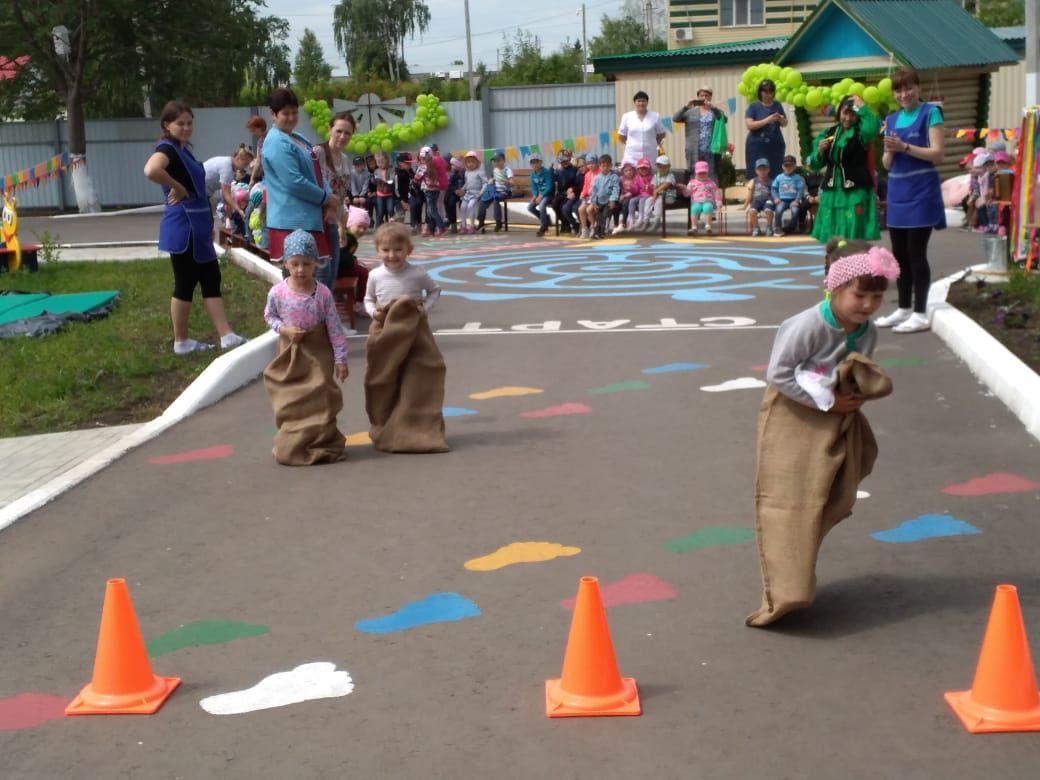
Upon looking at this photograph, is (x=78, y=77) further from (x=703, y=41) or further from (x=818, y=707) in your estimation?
(x=818, y=707)

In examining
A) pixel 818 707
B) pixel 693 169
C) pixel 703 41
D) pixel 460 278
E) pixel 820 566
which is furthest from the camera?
pixel 703 41

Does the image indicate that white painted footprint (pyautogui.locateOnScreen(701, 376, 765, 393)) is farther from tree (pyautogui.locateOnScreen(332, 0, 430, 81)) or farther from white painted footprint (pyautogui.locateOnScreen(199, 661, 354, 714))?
tree (pyautogui.locateOnScreen(332, 0, 430, 81))

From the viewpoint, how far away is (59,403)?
9734 mm

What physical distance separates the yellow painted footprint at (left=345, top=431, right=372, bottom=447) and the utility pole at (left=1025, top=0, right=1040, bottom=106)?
10.6 meters

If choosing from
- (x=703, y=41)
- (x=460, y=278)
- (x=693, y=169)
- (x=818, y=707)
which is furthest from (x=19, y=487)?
(x=703, y=41)

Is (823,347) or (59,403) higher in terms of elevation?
(823,347)

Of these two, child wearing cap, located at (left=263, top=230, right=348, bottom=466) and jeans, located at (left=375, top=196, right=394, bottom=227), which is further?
jeans, located at (left=375, top=196, right=394, bottom=227)

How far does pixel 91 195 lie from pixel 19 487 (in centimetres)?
3053

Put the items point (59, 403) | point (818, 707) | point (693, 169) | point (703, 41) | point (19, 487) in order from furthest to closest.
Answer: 1. point (703, 41)
2. point (693, 169)
3. point (59, 403)
4. point (19, 487)
5. point (818, 707)

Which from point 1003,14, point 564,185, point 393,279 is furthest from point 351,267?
point 1003,14

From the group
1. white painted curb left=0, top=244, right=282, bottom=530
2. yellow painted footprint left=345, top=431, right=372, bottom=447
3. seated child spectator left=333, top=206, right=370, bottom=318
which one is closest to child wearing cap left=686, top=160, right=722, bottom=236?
seated child spectator left=333, top=206, right=370, bottom=318

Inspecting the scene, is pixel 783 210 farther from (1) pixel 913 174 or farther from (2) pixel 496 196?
(1) pixel 913 174

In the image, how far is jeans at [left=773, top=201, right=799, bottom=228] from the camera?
2136 cm

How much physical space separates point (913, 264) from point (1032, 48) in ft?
21.3
